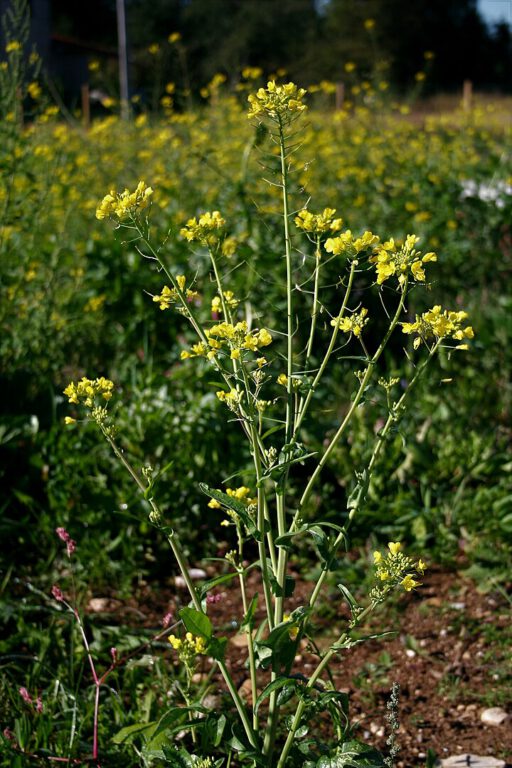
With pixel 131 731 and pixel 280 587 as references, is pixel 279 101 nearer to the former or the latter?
pixel 280 587

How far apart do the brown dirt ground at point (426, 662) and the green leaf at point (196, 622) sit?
516 mm

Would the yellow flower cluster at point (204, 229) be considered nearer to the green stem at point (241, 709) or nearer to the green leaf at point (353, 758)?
the green stem at point (241, 709)

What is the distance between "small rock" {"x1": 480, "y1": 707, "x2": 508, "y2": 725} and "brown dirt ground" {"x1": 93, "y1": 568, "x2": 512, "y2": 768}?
1 cm

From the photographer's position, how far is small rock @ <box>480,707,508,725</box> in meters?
1.93

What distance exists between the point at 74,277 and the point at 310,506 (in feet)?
6.97

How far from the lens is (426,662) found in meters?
2.20

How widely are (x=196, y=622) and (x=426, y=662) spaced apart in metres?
1.04

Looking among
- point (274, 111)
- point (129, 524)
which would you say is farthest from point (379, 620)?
point (274, 111)

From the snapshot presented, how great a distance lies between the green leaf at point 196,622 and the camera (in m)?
1.37

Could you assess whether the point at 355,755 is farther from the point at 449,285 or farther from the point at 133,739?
the point at 449,285

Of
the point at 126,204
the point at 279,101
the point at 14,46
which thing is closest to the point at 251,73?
the point at 14,46

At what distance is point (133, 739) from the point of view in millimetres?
1778

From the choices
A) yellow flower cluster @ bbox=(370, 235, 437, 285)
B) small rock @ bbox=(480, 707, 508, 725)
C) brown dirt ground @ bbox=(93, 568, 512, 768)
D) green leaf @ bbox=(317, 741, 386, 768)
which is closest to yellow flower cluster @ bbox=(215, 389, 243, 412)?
yellow flower cluster @ bbox=(370, 235, 437, 285)

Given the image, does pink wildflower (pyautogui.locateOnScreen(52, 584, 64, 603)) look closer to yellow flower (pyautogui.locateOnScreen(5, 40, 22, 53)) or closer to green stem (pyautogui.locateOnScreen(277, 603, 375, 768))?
green stem (pyautogui.locateOnScreen(277, 603, 375, 768))
